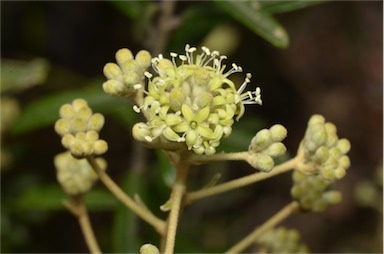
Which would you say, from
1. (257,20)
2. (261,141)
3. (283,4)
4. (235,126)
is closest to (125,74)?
(261,141)

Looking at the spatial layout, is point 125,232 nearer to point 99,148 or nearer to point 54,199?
point 54,199

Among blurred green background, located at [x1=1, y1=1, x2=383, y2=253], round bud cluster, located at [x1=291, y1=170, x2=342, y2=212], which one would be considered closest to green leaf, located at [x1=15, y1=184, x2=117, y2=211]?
blurred green background, located at [x1=1, y1=1, x2=383, y2=253]

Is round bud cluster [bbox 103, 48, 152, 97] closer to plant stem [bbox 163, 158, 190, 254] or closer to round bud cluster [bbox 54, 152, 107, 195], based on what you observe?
plant stem [bbox 163, 158, 190, 254]

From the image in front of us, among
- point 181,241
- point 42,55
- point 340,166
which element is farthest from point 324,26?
point 340,166

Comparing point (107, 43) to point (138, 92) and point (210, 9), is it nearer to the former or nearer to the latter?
point (210, 9)

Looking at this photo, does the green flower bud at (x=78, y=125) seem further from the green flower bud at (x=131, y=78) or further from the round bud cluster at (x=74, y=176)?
Result: the round bud cluster at (x=74, y=176)

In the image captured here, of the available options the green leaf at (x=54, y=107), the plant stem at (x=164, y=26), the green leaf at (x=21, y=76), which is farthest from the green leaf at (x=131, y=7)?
the green leaf at (x=21, y=76)
